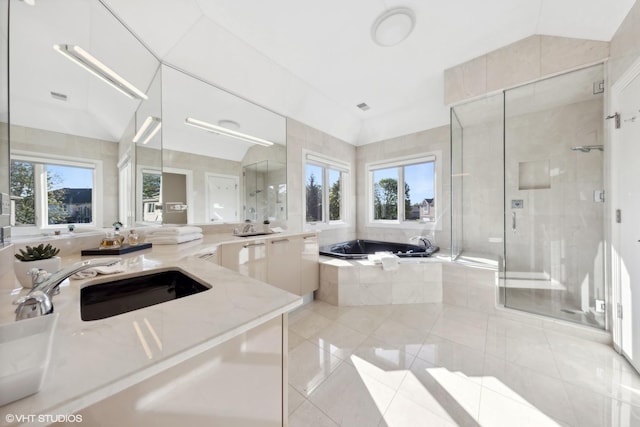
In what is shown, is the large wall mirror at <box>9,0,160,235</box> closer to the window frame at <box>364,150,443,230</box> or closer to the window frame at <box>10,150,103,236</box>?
the window frame at <box>10,150,103,236</box>

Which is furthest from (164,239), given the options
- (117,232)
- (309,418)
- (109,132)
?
(309,418)

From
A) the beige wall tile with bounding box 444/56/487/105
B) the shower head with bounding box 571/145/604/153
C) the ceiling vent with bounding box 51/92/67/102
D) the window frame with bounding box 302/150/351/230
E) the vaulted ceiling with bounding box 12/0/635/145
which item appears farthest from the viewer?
the window frame with bounding box 302/150/351/230

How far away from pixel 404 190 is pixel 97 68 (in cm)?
375

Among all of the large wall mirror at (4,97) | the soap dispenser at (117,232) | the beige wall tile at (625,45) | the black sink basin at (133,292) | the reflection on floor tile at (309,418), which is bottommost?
the reflection on floor tile at (309,418)

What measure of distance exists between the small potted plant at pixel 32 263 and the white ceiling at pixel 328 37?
166cm

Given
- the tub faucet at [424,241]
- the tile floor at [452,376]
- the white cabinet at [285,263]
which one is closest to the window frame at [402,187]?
the tub faucet at [424,241]

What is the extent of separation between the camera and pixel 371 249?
3951 mm

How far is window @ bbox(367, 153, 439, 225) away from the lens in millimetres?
3537

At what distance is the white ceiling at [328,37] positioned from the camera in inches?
68.9

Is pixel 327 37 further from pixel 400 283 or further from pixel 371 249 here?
pixel 371 249

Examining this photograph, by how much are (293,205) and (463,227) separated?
2449 millimetres

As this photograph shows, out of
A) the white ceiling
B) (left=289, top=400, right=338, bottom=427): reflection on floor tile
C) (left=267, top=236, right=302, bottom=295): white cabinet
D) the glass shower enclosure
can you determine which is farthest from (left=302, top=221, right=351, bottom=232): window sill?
(left=289, top=400, right=338, bottom=427): reflection on floor tile

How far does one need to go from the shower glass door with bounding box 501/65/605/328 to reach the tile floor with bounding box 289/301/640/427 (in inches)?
18.3

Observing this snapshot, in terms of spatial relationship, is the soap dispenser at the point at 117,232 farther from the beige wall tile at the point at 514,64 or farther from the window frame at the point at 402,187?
the beige wall tile at the point at 514,64
